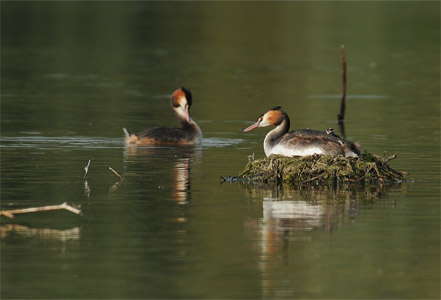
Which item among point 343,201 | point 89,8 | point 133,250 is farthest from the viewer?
point 89,8

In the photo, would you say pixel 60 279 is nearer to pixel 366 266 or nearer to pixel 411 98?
pixel 366 266

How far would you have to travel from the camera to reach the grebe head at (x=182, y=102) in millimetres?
24458

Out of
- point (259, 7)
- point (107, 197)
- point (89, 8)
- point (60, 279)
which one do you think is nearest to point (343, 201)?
point (107, 197)

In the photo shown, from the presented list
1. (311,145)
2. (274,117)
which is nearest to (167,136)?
(274,117)

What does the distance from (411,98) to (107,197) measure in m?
17.8

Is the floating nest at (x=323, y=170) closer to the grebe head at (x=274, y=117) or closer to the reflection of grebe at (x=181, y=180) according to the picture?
the reflection of grebe at (x=181, y=180)

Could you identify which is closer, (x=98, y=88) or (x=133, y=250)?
(x=133, y=250)

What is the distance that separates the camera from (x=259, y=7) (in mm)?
96312

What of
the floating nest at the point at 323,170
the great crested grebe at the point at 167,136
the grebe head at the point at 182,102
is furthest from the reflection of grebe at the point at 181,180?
the grebe head at the point at 182,102

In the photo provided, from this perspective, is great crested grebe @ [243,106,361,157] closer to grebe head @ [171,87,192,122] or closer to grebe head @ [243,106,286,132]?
grebe head @ [243,106,286,132]

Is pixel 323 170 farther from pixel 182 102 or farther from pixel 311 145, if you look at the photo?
pixel 182 102

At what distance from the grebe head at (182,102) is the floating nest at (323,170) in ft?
21.7

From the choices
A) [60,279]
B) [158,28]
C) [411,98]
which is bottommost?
[60,279]

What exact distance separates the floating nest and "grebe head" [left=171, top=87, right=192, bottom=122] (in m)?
6.60
